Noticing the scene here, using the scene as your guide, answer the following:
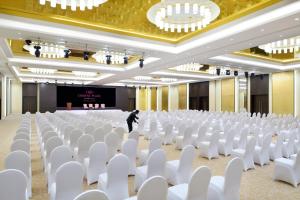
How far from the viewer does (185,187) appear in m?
3.50

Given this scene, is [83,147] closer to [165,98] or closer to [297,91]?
[297,91]

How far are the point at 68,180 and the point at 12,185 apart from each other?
2.05 feet

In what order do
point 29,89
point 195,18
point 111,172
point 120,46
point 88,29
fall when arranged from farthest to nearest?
point 29,89, point 120,46, point 88,29, point 195,18, point 111,172

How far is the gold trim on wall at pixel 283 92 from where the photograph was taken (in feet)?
59.6

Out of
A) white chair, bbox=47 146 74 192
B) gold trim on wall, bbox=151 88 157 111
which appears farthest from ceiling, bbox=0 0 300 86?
gold trim on wall, bbox=151 88 157 111

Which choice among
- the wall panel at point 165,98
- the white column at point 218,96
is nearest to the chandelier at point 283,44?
the white column at point 218,96

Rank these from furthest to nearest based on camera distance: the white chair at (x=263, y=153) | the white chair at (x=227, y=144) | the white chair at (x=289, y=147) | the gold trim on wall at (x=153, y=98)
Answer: the gold trim on wall at (x=153, y=98)
the white chair at (x=227, y=144)
the white chair at (x=289, y=147)
the white chair at (x=263, y=153)

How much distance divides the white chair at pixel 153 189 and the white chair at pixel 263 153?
4988 millimetres

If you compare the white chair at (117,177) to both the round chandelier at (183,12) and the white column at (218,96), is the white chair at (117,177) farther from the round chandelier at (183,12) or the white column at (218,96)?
the white column at (218,96)

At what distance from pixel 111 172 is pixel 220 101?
22.8 m

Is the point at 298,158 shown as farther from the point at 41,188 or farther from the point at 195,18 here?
the point at 41,188

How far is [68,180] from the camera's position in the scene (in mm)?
2898

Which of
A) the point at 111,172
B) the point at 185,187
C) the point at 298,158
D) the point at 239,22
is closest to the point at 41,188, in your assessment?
the point at 111,172

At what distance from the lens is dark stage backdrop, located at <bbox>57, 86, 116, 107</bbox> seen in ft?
103
